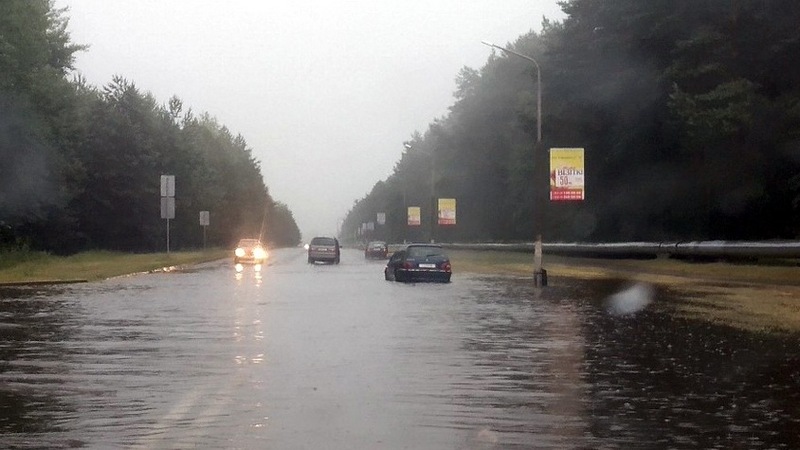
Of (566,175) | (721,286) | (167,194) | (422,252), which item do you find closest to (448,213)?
(167,194)

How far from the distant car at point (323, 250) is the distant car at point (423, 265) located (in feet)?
96.1

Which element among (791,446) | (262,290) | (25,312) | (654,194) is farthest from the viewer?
(654,194)

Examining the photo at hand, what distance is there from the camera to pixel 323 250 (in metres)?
73.6

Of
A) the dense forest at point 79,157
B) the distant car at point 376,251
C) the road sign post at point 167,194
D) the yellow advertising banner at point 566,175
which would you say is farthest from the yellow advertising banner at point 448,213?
the yellow advertising banner at point 566,175

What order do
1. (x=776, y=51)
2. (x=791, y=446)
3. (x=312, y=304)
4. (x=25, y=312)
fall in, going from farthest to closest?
(x=776, y=51)
(x=312, y=304)
(x=25, y=312)
(x=791, y=446)

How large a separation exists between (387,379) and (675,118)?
164ft

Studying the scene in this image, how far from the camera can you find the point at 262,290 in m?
36.4

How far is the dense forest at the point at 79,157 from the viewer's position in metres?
67.9

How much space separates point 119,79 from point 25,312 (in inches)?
2974

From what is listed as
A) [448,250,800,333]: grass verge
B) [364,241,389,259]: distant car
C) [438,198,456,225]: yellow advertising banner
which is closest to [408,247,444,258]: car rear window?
[448,250,800,333]: grass verge

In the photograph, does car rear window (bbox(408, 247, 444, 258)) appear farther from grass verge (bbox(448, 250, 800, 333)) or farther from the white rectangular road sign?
the white rectangular road sign

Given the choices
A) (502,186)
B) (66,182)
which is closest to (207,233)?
(502,186)

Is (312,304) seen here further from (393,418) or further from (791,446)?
(791,446)

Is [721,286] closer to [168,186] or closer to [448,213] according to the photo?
[168,186]
